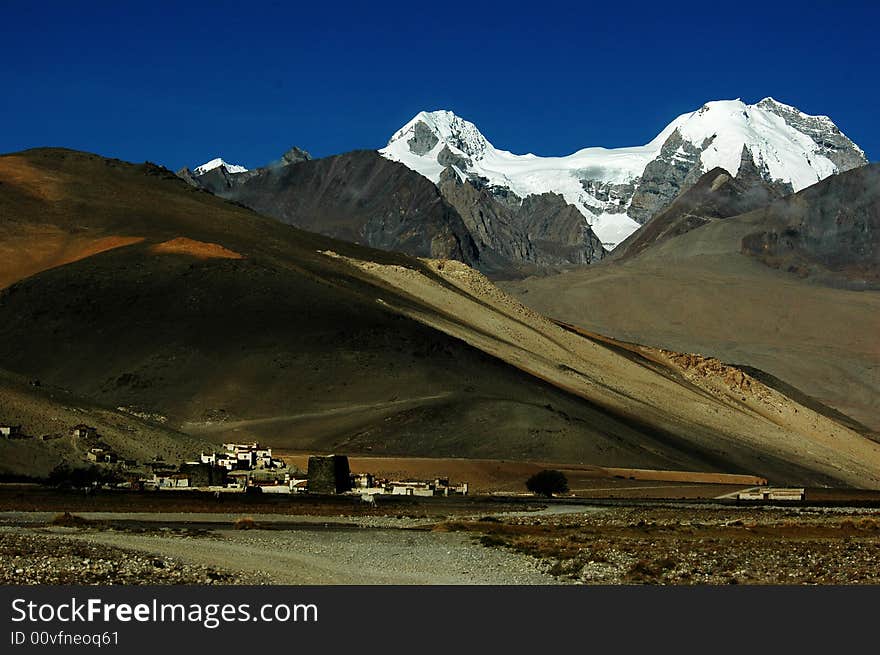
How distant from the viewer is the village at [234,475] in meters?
62.8

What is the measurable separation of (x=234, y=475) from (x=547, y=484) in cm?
1685

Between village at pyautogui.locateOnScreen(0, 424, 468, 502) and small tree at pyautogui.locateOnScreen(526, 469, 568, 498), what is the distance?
4115 millimetres

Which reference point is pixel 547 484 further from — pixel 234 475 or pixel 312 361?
pixel 312 361

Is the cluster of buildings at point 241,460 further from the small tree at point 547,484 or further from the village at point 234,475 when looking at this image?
the small tree at point 547,484

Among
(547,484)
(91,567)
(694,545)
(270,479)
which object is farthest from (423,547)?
(547,484)

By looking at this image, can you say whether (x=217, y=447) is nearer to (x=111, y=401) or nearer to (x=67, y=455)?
(x=67, y=455)

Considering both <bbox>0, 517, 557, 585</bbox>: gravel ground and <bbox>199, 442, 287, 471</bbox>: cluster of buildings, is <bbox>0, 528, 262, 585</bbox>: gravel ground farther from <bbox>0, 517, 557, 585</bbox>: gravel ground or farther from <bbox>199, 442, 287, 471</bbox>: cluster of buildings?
<bbox>199, 442, 287, 471</bbox>: cluster of buildings

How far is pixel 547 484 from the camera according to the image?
76.2m

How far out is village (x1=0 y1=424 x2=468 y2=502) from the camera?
206 ft

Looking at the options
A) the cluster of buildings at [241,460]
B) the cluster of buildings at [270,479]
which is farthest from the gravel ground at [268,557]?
the cluster of buildings at [241,460]

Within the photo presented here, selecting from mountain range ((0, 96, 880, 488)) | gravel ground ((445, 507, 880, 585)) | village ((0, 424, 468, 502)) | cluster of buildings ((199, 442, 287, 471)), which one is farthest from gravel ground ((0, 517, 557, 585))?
cluster of buildings ((199, 442, 287, 471))

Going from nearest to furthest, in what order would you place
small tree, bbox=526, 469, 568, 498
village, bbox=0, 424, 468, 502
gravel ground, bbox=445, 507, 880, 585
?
gravel ground, bbox=445, 507, 880, 585, village, bbox=0, 424, 468, 502, small tree, bbox=526, 469, 568, 498

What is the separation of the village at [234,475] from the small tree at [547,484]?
4115 millimetres

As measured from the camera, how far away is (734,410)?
150500mm
